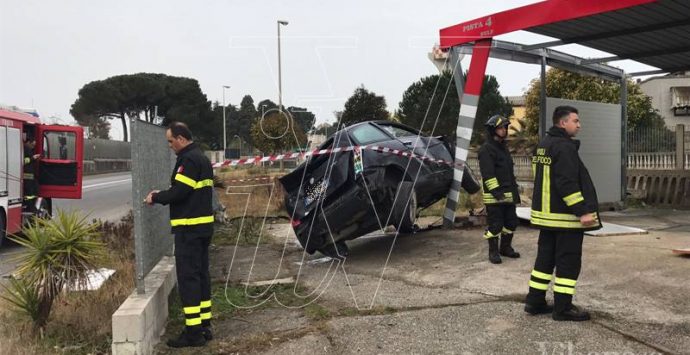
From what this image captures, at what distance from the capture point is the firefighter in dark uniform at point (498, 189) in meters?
6.38

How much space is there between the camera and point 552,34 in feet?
29.7

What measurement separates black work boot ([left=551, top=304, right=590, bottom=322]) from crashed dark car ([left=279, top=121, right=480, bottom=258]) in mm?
2463

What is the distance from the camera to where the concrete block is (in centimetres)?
380

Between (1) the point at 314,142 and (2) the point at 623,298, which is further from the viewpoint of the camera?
(1) the point at 314,142

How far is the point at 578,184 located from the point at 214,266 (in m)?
4.84

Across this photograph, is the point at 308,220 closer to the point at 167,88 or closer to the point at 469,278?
the point at 469,278

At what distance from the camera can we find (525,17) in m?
8.03

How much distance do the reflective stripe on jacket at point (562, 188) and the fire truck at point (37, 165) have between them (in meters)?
7.52

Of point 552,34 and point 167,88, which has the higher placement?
point 167,88

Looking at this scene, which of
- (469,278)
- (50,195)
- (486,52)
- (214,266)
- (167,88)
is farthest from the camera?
(167,88)

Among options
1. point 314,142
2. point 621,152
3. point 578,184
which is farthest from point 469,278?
point 621,152

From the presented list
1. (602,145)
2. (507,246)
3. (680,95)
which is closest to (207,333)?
(507,246)

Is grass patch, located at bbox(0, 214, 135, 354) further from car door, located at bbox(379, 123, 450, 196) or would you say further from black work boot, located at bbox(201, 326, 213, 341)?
car door, located at bbox(379, 123, 450, 196)

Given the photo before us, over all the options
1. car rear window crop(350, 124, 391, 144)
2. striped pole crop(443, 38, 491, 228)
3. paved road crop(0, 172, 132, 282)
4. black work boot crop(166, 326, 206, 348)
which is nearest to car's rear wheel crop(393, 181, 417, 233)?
car rear window crop(350, 124, 391, 144)
